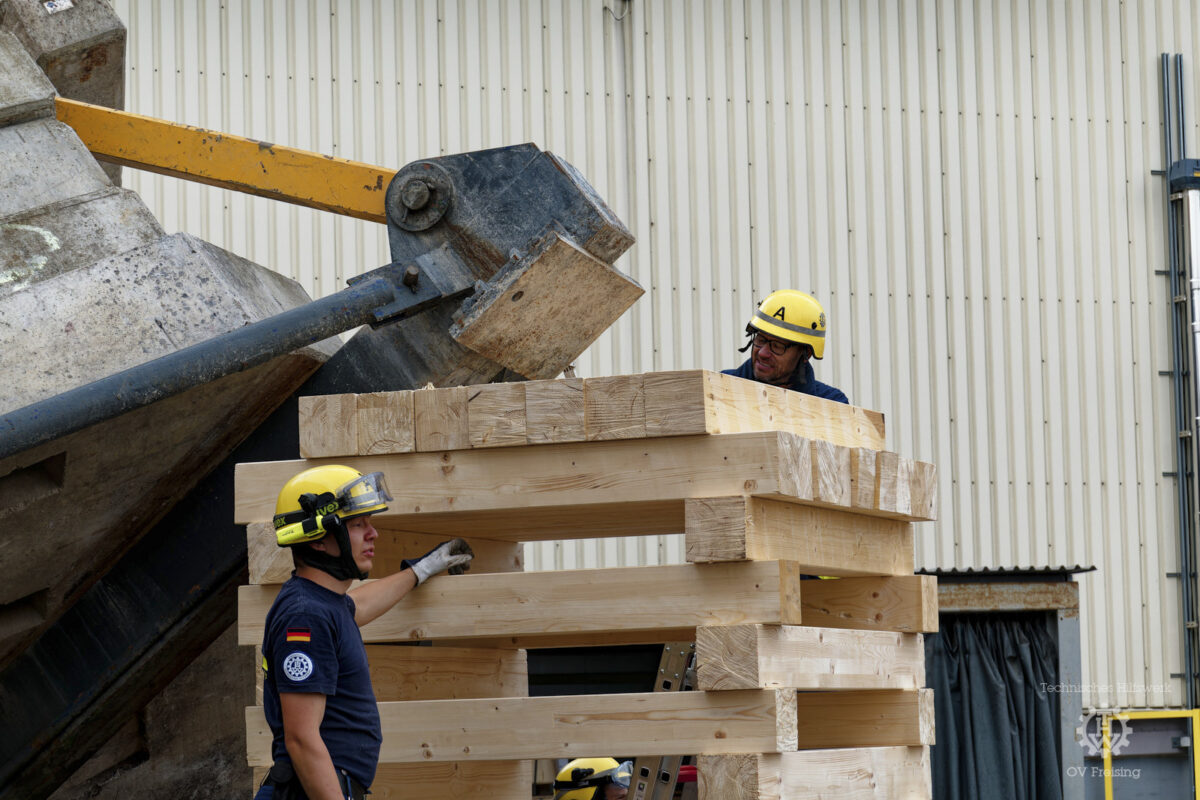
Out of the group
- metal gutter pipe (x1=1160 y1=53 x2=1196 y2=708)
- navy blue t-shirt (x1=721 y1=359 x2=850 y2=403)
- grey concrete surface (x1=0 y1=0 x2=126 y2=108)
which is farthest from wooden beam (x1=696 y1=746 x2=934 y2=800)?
metal gutter pipe (x1=1160 y1=53 x2=1196 y2=708)

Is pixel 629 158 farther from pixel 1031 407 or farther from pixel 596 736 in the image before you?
pixel 596 736

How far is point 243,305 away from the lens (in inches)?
190

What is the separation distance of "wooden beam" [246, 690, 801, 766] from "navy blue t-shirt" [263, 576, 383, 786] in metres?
0.42

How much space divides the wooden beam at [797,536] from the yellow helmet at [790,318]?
117cm

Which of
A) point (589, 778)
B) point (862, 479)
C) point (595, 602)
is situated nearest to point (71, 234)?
point (595, 602)

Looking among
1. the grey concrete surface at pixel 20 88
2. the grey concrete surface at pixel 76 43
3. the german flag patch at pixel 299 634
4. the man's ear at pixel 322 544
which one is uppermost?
the grey concrete surface at pixel 76 43

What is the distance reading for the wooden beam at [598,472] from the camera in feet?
13.4

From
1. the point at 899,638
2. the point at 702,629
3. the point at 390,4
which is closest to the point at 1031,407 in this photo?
the point at 390,4

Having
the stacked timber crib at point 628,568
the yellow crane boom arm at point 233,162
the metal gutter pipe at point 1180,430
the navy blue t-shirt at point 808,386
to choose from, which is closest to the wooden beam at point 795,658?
the stacked timber crib at point 628,568

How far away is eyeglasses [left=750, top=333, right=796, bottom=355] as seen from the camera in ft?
20.3

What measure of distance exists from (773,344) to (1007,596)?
15.8 ft

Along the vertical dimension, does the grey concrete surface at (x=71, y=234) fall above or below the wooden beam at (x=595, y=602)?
above

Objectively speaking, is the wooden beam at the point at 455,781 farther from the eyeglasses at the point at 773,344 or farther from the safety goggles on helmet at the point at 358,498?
the eyeglasses at the point at 773,344

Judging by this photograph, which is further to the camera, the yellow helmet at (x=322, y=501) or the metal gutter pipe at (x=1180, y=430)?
the metal gutter pipe at (x=1180, y=430)
